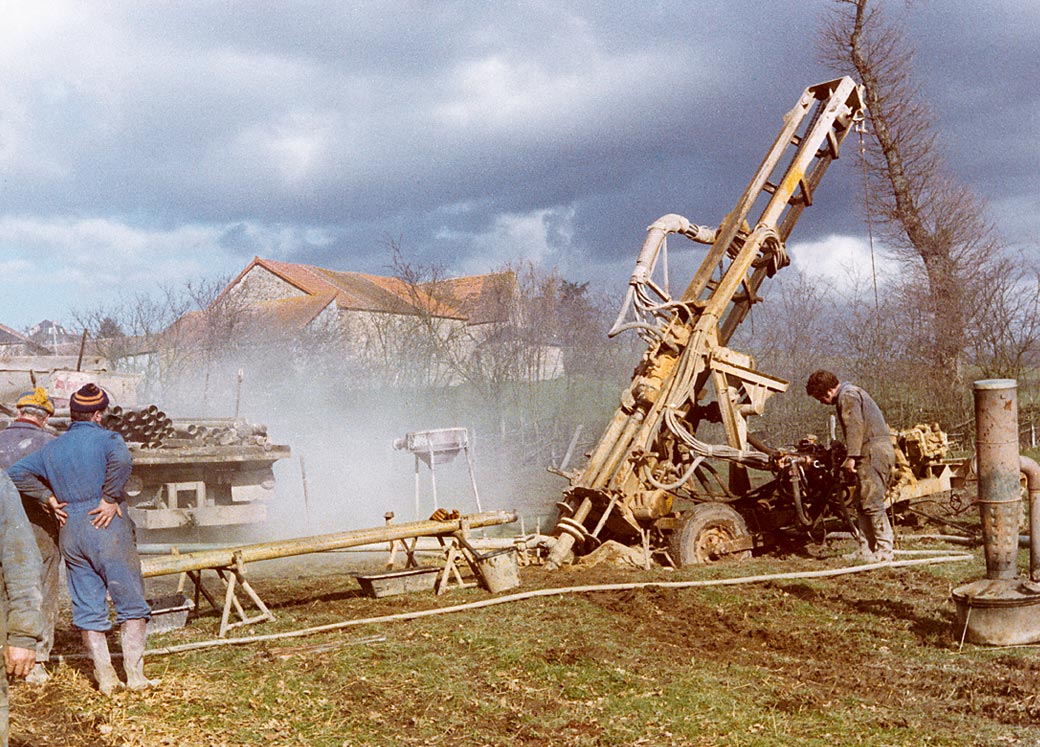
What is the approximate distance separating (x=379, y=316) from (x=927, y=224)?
1354 cm

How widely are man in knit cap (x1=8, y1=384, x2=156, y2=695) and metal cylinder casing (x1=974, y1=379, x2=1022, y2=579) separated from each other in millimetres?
5560

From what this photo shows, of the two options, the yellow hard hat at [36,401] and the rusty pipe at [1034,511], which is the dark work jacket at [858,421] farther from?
the yellow hard hat at [36,401]

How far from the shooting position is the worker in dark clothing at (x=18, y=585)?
11.1 ft

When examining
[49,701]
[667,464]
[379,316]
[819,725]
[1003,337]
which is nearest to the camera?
[819,725]

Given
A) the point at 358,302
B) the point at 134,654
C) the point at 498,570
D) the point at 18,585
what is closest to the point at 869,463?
the point at 498,570

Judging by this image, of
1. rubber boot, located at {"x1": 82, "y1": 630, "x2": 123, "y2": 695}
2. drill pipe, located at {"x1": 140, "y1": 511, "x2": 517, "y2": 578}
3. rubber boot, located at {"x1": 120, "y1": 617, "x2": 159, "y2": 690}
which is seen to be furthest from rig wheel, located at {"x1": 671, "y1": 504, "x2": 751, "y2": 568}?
rubber boot, located at {"x1": 82, "y1": 630, "x2": 123, "y2": 695}

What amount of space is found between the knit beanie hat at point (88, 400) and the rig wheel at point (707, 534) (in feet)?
18.7

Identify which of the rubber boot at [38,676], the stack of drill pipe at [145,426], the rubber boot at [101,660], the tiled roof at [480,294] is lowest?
the rubber boot at [38,676]

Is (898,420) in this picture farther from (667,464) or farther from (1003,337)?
(667,464)

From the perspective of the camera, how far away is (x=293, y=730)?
511 cm

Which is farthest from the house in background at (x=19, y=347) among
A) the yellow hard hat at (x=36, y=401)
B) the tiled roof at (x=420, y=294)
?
the yellow hard hat at (x=36, y=401)

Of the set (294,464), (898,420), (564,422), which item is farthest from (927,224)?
(294,464)

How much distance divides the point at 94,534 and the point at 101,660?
2.53 ft

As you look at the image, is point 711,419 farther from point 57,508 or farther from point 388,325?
point 388,325
